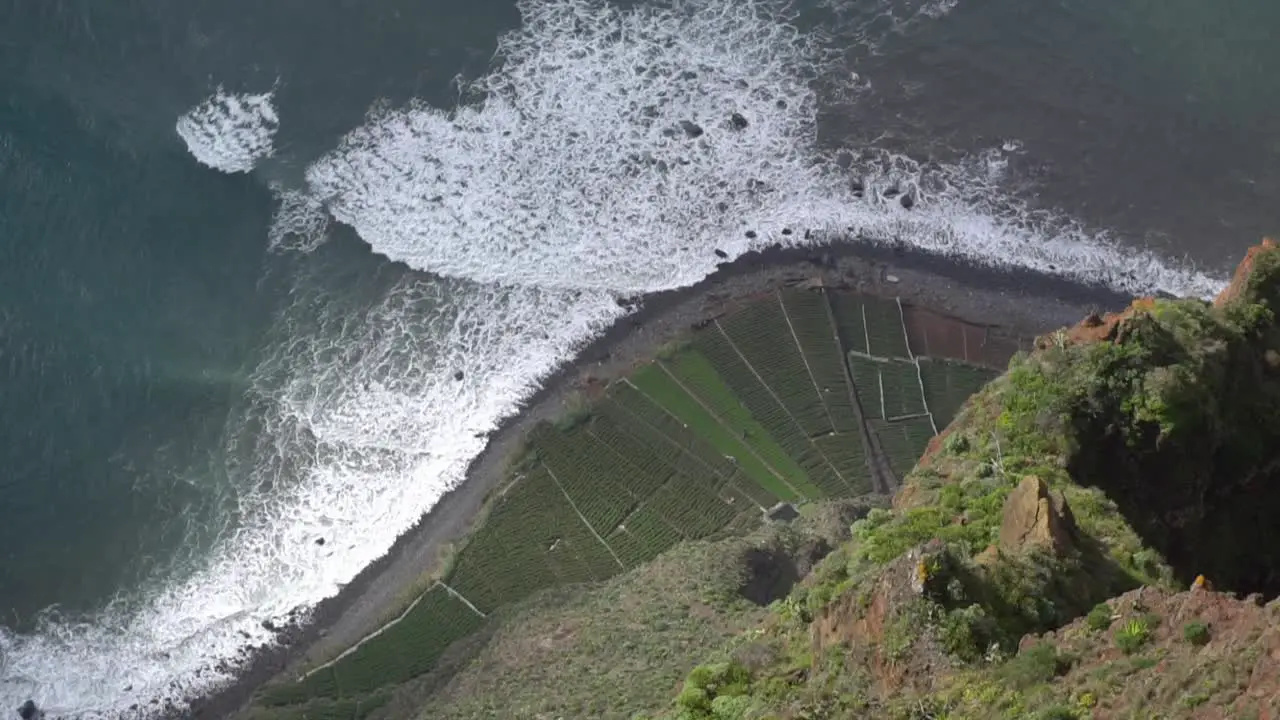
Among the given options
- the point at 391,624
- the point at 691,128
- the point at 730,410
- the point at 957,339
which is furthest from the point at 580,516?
the point at 691,128

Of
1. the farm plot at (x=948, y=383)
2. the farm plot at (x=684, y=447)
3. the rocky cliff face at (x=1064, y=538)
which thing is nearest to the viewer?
the rocky cliff face at (x=1064, y=538)

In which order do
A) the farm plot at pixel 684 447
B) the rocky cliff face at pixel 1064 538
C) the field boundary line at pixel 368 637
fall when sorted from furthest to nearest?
the farm plot at pixel 684 447 < the field boundary line at pixel 368 637 < the rocky cliff face at pixel 1064 538

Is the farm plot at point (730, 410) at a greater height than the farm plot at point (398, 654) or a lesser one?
greater

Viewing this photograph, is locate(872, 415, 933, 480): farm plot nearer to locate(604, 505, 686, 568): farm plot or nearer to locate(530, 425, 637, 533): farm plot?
locate(604, 505, 686, 568): farm plot

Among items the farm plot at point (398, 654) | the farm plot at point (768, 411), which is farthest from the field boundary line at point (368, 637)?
the farm plot at point (768, 411)

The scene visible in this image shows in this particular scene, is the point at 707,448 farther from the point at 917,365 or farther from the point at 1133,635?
the point at 1133,635

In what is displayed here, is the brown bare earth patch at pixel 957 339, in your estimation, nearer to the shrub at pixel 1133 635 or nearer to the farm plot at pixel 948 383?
the farm plot at pixel 948 383

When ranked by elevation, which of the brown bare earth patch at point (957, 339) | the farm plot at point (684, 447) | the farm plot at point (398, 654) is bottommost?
the farm plot at point (398, 654)

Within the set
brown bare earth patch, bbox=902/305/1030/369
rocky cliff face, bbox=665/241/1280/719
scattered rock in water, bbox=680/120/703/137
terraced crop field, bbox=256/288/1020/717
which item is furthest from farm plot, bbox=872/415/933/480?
scattered rock in water, bbox=680/120/703/137
